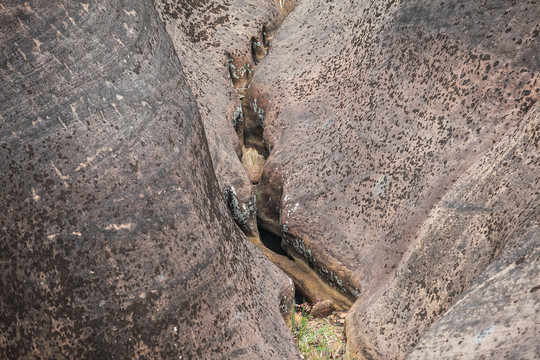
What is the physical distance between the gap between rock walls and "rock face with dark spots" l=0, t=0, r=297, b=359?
1.17 m

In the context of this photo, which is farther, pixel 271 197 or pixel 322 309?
pixel 271 197

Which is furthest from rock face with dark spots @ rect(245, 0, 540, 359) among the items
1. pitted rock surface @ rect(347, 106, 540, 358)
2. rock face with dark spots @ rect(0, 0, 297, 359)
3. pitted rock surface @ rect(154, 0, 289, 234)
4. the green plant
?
rock face with dark spots @ rect(0, 0, 297, 359)

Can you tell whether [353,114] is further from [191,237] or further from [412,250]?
[191,237]

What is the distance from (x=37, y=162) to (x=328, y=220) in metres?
1.83

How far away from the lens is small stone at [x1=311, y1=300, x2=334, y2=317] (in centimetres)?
337

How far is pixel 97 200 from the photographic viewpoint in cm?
219

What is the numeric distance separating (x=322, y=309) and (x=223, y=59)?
2.22 m

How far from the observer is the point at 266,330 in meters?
2.67

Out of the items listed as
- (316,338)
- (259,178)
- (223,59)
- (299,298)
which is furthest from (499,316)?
(223,59)

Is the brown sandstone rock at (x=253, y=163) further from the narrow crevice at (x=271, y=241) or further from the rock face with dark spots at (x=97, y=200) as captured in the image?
the rock face with dark spots at (x=97, y=200)

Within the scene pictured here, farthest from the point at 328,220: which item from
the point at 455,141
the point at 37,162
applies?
the point at 37,162

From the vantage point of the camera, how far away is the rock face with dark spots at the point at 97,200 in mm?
2109

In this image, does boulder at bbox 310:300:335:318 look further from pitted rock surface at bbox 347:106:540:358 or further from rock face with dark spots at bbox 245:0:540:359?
pitted rock surface at bbox 347:106:540:358

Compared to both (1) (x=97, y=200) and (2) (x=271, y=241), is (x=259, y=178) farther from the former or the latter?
(1) (x=97, y=200)
